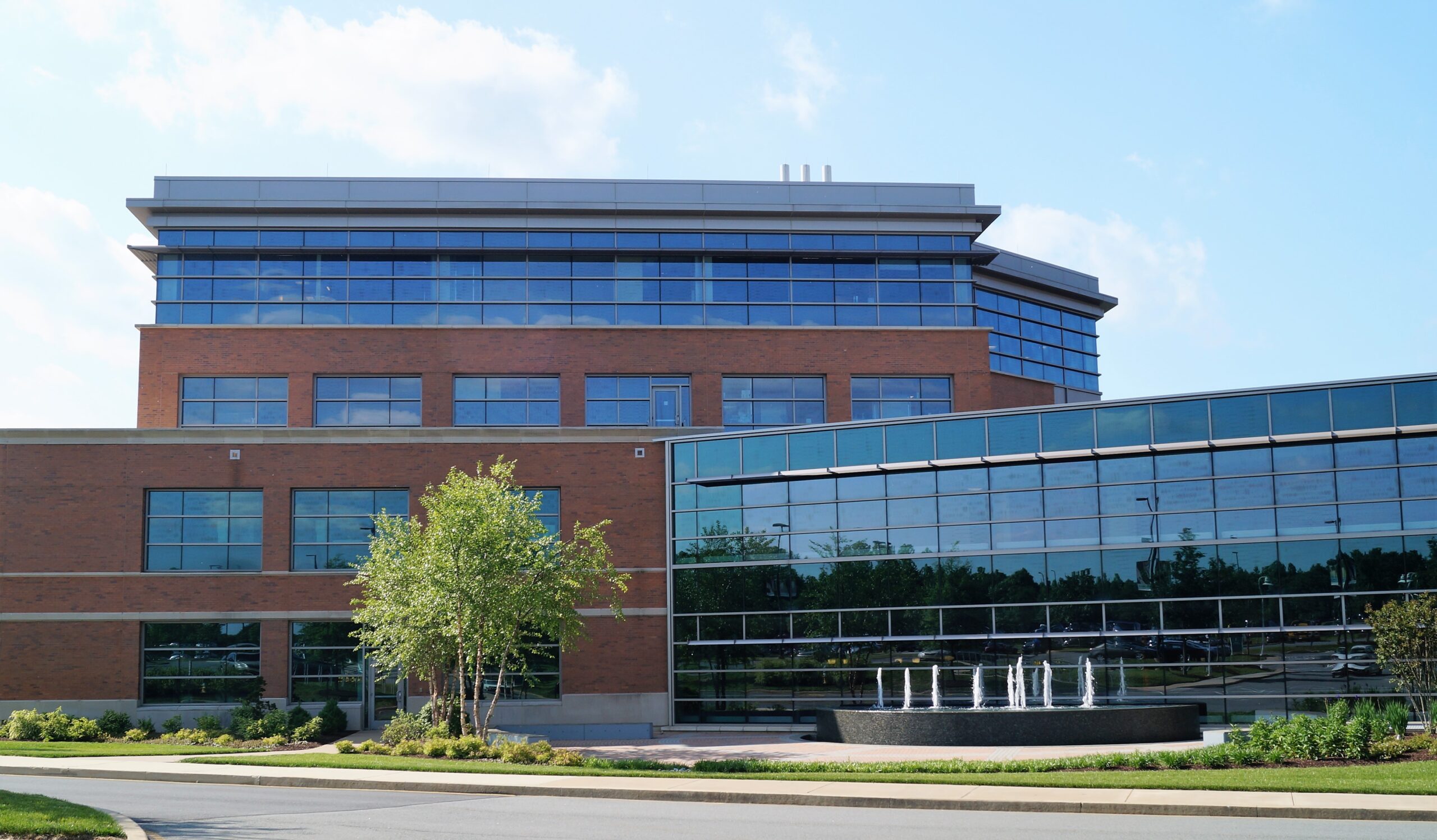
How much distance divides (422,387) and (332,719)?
38.0 feet

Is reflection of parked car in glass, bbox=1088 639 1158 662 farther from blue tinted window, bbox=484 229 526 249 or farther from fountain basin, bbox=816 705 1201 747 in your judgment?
blue tinted window, bbox=484 229 526 249

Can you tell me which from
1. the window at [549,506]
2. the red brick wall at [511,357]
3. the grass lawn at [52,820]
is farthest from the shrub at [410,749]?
the red brick wall at [511,357]

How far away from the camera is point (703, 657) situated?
35750 millimetres

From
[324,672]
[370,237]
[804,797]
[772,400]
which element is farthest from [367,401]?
[804,797]

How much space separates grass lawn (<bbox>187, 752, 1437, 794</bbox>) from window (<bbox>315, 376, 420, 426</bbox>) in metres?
18.7

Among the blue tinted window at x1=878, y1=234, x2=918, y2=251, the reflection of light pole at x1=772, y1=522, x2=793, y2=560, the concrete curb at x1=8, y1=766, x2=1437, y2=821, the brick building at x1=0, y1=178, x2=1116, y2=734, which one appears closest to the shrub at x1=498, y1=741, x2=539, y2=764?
the concrete curb at x1=8, y1=766, x2=1437, y2=821

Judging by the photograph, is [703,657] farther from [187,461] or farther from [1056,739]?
[187,461]

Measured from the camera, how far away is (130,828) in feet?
50.9

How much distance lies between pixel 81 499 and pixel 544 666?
1384cm

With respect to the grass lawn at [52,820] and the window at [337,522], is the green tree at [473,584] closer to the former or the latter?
the window at [337,522]

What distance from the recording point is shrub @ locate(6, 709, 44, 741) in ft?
106

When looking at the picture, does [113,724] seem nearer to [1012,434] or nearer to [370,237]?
[370,237]

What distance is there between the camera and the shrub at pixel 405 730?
30.3m

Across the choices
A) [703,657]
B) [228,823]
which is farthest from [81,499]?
[228,823]
